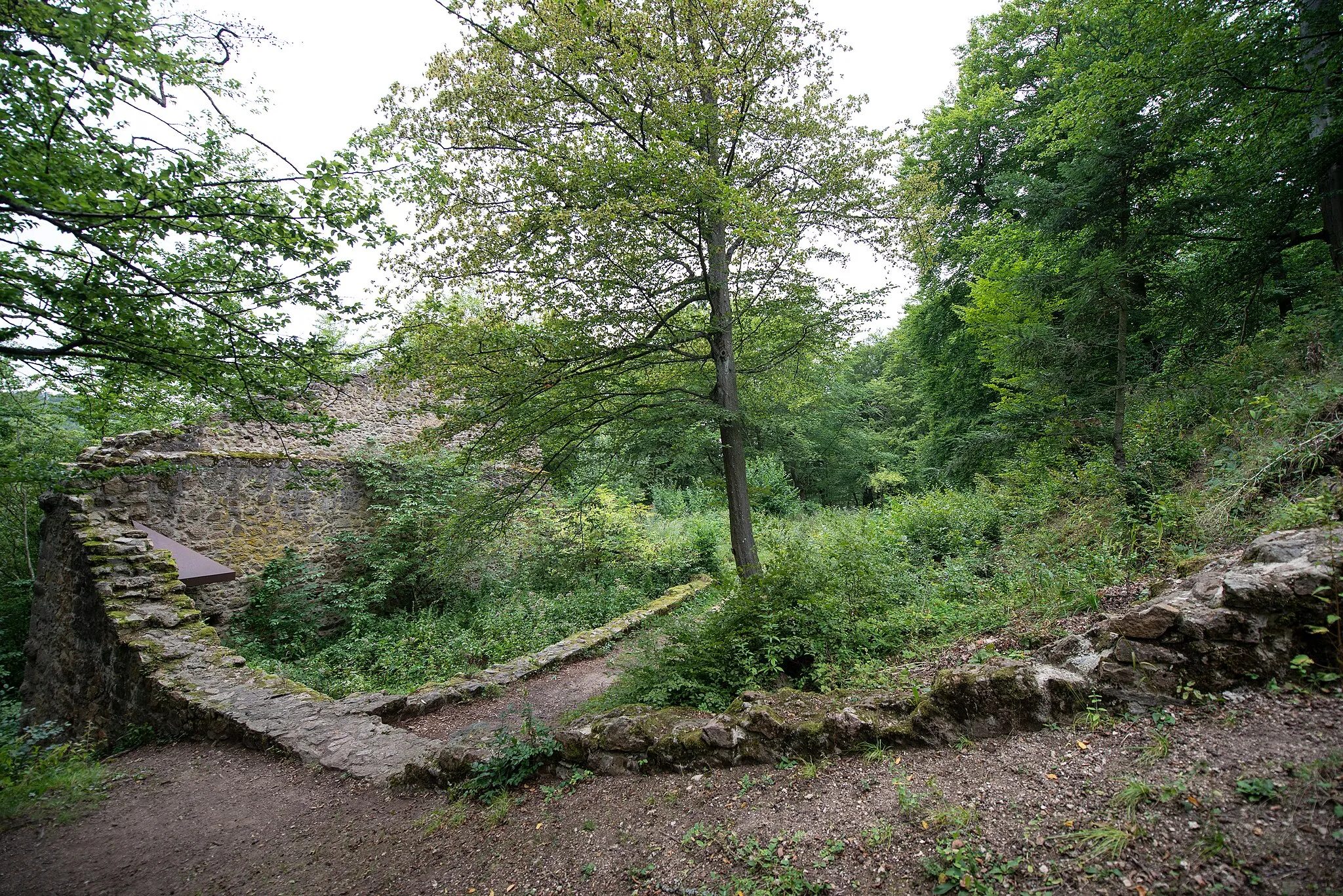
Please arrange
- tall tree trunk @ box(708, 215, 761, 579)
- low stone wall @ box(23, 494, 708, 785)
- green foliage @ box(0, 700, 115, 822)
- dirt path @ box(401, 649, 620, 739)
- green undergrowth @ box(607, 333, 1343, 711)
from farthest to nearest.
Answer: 1. tall tree trunk @ box(708, 215, 761, 579)
2. dirt path @ box(401, 649, 620, 739)
3. low stone wall @ box(23, 494, 708, 785)
4. green foliage @ box(0, 700, 115, 822)
5. green undergrowth @ box(607, 333, 1343, 711)

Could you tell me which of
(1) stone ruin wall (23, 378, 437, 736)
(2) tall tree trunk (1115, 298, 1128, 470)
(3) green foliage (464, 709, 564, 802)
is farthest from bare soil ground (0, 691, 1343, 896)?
(2) tall tree trunk (1115, 298, 1128, 470)

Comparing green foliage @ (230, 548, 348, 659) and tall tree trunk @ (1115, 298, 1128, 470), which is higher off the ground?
tall tree trunk @ (1115, 298, 1128, 470)

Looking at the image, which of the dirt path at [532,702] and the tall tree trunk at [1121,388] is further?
the tall tree trunk at [1121,388]

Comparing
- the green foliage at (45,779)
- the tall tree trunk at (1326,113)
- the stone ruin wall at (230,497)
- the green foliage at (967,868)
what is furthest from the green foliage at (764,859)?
the tall tree trunk at (1326,113)

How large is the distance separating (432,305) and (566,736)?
4413 millimetres

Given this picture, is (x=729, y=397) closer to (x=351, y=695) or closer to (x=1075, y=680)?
(x=1075, y=680)

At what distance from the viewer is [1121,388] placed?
20.3 ft

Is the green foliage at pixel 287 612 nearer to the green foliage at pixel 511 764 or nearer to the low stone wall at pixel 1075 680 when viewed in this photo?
the green foliage at pixel 511 764

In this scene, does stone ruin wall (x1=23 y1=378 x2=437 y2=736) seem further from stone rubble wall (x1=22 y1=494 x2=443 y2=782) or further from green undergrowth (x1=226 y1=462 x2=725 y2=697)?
green undergrowth (x1=226 y1=462 x2=725 y2=697)

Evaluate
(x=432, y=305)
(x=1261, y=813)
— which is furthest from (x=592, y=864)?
(x=432, y=305)

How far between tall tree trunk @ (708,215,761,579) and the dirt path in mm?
2394

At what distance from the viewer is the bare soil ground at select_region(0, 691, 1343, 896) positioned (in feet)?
6.16

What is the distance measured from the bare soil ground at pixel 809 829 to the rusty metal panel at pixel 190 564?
13.4 feet

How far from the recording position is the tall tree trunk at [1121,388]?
621cm
